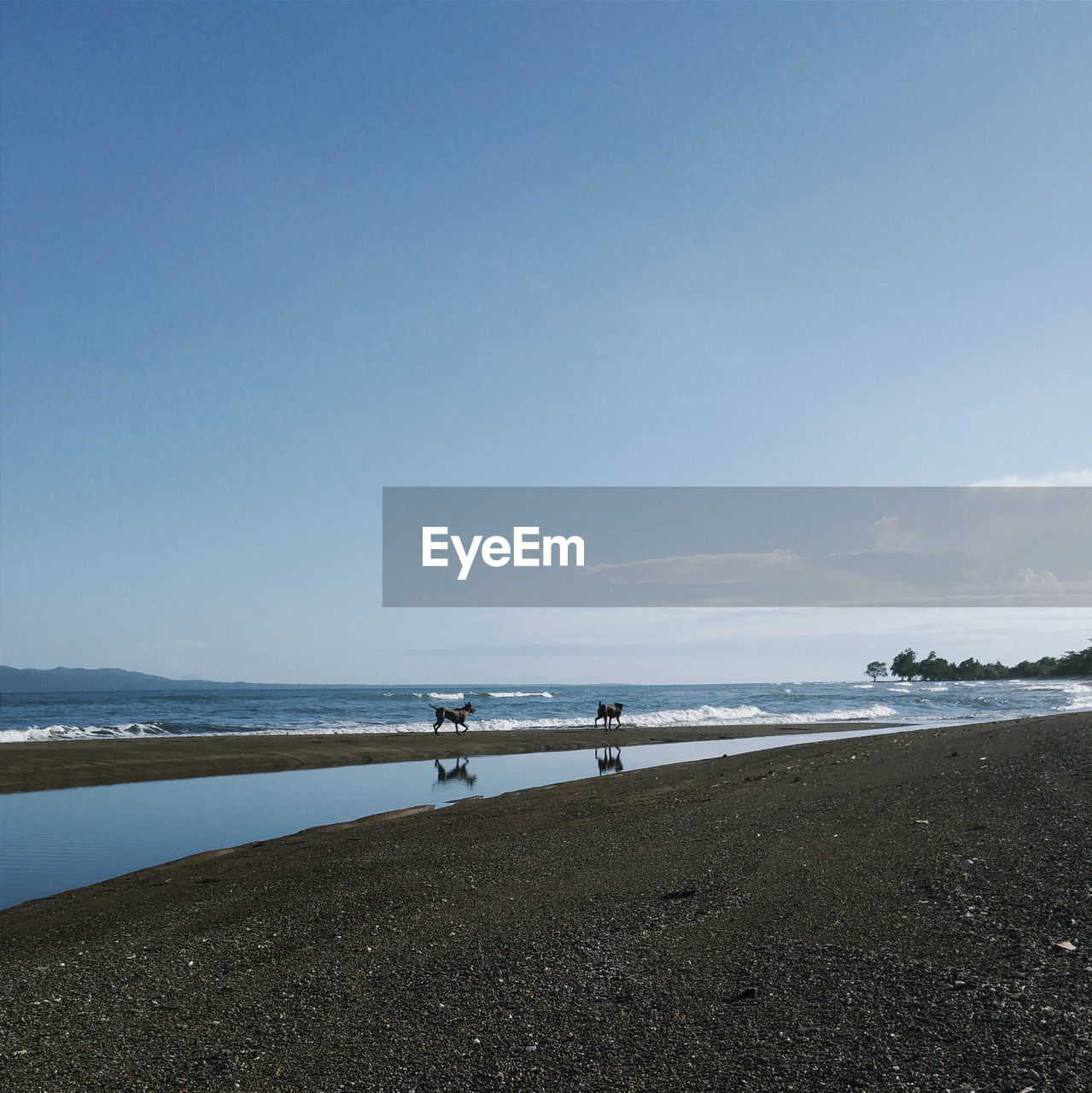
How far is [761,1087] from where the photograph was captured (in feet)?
12.2

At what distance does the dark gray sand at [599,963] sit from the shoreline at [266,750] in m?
12.0

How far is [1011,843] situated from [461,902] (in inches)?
204

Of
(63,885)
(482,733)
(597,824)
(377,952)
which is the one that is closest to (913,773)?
(597,824)

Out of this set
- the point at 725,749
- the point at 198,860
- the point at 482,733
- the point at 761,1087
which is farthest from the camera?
the point at 482,733

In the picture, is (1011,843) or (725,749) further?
(725,749)

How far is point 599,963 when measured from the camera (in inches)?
213

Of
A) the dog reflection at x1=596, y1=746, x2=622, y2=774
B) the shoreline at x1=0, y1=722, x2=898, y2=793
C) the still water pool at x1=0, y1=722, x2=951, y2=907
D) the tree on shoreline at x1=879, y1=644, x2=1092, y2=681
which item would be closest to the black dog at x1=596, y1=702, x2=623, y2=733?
the shoreline at x1=0, y1=722, x2=898, y2=793

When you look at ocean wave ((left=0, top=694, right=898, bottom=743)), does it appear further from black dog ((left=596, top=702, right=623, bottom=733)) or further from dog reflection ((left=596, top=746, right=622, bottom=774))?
dog reflection ((left=596, top=746, right=622, bottom=774))

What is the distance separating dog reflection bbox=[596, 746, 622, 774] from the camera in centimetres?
2108

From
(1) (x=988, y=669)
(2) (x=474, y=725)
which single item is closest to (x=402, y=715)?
(2) (x=474, y=725)

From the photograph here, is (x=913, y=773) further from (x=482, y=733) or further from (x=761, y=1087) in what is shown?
(x=482, y=733)

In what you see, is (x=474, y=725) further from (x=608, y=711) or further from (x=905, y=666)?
(x=905, y=666)

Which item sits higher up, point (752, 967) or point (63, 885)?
point (752, 967)

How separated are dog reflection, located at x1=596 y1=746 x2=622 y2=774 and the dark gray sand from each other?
36.1 ft
